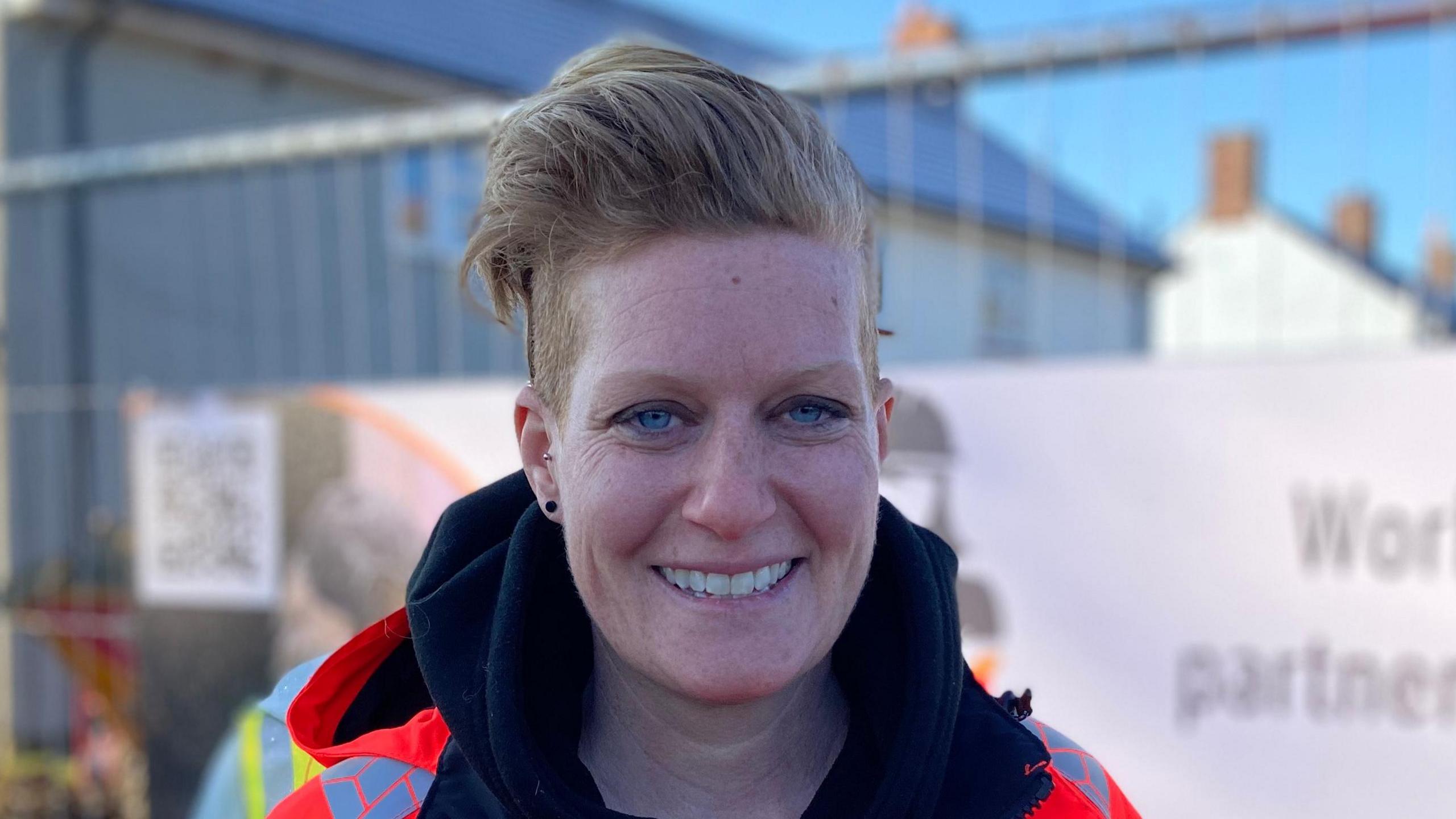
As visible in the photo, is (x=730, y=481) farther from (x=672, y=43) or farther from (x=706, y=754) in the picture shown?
(x=672, y=43)

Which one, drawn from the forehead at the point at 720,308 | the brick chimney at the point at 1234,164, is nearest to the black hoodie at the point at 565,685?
the forehead at the point at 720,308

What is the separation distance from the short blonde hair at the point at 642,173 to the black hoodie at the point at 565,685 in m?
0.25

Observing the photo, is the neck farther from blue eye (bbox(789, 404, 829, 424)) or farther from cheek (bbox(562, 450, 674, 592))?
blue eye (bbox(789, 404, 829, 424))

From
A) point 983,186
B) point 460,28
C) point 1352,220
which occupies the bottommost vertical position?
point 1352,220

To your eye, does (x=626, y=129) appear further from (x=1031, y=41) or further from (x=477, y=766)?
(x=1031, y=41)

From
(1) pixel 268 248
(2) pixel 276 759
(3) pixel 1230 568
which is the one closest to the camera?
(2) pixel 276 759

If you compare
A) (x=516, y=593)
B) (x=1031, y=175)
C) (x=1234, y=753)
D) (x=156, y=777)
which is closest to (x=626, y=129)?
(x=516, y=593)

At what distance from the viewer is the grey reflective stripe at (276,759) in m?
1.52

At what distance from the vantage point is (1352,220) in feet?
9.18

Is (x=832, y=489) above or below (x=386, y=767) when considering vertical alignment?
above

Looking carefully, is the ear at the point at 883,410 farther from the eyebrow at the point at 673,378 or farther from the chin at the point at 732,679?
the chin at the point at 732,679

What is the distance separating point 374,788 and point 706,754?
0.34 m

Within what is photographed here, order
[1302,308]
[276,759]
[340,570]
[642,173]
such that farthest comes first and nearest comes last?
[340,570], [1302,308], [276,759], [642,173]

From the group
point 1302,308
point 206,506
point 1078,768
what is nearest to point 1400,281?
point 1302,308
